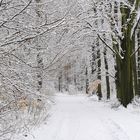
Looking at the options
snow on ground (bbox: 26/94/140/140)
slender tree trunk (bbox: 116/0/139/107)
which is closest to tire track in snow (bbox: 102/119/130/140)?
snow on ground (bbox: 26/94/140/140)

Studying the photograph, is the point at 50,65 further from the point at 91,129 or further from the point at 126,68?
the point at 126,68

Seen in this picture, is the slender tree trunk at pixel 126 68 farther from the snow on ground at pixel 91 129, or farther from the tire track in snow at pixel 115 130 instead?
the tire track in snow at pixel 115 130

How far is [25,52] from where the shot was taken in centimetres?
508

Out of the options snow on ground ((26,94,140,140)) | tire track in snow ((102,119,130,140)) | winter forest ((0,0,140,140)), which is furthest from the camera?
snow on ground ((26,94,140,140))

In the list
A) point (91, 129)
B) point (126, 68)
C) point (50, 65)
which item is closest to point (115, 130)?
point (91, 129)

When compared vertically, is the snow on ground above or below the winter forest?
below

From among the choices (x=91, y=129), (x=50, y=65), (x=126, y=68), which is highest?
(x=50, y=65)

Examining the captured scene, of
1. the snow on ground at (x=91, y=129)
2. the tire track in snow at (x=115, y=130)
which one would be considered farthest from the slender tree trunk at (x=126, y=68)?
the tire track in snow at (x=115, y=130)

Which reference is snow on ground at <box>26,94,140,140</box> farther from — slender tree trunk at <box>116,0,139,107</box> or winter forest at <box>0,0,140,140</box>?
slender tree trunk at <box>116,0,139,107</box>

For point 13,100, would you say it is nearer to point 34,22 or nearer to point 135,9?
point 34,22

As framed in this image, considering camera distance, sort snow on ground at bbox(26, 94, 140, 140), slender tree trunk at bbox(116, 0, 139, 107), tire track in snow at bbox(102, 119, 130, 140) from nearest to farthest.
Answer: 1. tire track in snow at bbox(102, 119, 130, 140)
2. snow on ground at bbox(26, 94, 140, 140)
3. slender tree trunk at bbox(116, 0, 139, 107)

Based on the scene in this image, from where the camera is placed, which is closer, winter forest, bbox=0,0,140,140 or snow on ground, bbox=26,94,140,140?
winter forest, bbox=0,0,140,140

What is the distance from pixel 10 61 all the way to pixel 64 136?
6.70m

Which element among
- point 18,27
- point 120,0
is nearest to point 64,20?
point 18,27
